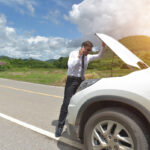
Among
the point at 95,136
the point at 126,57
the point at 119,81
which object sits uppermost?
the point at 126,57

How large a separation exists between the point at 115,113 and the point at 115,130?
208mm

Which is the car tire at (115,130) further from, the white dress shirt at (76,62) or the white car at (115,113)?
the white dress shirt at (76,62)

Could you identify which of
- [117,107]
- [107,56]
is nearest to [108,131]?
[117,107]

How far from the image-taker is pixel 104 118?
208cm

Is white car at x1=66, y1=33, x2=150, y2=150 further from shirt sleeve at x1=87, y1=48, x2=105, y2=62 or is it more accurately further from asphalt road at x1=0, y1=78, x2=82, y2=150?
asphalt road at x1=0, y1=78, x2=82, y2=150

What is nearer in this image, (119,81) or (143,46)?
(119,81)

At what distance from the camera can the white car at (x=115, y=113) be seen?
188cm

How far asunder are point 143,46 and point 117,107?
131 cm

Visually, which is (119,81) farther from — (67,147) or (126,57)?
(67,147)

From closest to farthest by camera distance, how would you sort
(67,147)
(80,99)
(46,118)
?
(80,99), (67,147), (46,118)

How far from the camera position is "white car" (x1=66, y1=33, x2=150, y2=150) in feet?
6.15

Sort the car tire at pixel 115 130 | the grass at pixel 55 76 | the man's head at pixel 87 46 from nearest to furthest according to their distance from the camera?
the car tire at pixel 115 130 → the grass at pixel 55 76 → the man's head at pixel 87 46

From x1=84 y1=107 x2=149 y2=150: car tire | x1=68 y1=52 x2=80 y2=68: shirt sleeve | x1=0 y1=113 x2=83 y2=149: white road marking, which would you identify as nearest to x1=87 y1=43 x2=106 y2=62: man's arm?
x1=68 y1=52 x2=80 y2=68: shirt sleeve

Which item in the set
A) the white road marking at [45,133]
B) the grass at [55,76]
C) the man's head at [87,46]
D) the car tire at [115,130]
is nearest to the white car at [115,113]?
the car tire at [115,130]
